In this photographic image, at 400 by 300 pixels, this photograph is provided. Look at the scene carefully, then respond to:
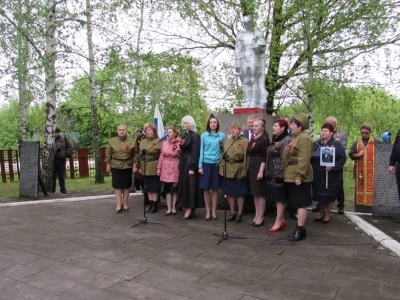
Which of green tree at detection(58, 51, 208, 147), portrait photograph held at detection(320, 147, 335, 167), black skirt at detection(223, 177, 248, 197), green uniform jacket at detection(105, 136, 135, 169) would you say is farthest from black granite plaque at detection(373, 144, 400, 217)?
green tree at detection(58, 51, 208, 147)

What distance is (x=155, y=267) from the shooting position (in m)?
3.66

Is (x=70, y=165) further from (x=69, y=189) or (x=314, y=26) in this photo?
(x=314, y=26)

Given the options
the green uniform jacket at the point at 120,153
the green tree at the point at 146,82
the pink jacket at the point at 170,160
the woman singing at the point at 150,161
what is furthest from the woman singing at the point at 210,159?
the green tree at the point at 146,82

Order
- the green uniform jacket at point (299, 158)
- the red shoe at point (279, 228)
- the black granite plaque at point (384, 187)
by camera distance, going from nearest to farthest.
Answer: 1. the green uniform jacket at point (299, 158)
2. the red shoe at point (279, 228)
3. the black granite plaque at point (384, 187)

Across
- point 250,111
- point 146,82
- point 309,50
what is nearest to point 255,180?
point 250,111

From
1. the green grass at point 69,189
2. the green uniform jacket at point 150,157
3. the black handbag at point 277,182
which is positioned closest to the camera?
the black handbag at point 277,182

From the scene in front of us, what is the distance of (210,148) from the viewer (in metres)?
5.75

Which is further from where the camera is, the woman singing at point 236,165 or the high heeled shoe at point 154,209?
the high heeled shoe at point 154,209

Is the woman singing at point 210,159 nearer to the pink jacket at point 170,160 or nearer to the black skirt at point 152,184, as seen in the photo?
the pink jacket at point 170,160

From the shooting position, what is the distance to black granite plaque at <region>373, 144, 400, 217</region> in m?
5.91

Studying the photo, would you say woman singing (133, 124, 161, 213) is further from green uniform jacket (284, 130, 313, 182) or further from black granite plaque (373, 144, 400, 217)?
black granite plaque (373, 144, 400, 217)

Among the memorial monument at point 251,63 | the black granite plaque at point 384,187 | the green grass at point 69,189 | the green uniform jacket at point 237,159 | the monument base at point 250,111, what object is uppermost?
the memorial monument at point 251,63

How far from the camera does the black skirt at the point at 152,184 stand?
6.29 meters

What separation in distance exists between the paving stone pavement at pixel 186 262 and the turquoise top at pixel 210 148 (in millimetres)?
977
